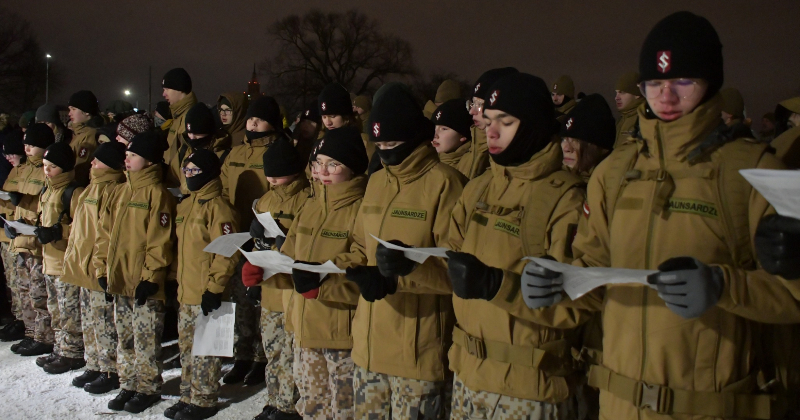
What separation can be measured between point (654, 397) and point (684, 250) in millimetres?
542

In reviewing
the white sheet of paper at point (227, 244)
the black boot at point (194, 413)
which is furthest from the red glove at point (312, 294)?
the black boot at point (194, 413)

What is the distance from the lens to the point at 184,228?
19.0 ft

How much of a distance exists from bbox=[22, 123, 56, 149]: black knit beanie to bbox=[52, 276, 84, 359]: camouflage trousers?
83.6 inches

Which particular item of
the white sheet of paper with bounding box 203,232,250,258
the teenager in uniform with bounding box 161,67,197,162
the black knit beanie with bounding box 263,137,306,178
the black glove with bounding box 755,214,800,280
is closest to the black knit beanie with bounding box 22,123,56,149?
the teenager in uniform with bounding box 161,67,197,162

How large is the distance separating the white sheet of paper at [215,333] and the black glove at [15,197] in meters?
4.33

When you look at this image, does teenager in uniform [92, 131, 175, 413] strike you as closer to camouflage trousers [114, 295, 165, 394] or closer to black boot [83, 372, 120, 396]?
camouflage trousers [114, 295, 165, 394]

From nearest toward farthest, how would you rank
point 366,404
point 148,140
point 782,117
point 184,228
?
point 366,404, point 782,117, point 184,228, point 148,140

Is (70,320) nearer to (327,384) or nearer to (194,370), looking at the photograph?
(194,370)

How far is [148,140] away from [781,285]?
5730 millimetres

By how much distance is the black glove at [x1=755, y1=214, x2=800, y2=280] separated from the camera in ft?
6.03

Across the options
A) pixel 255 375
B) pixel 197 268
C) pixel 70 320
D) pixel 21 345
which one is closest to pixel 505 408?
pixel 197 268

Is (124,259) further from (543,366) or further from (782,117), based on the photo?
(782,117)

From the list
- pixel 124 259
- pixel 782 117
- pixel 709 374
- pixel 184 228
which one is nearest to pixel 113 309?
pixel 124 259

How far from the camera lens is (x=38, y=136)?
8.26 m
